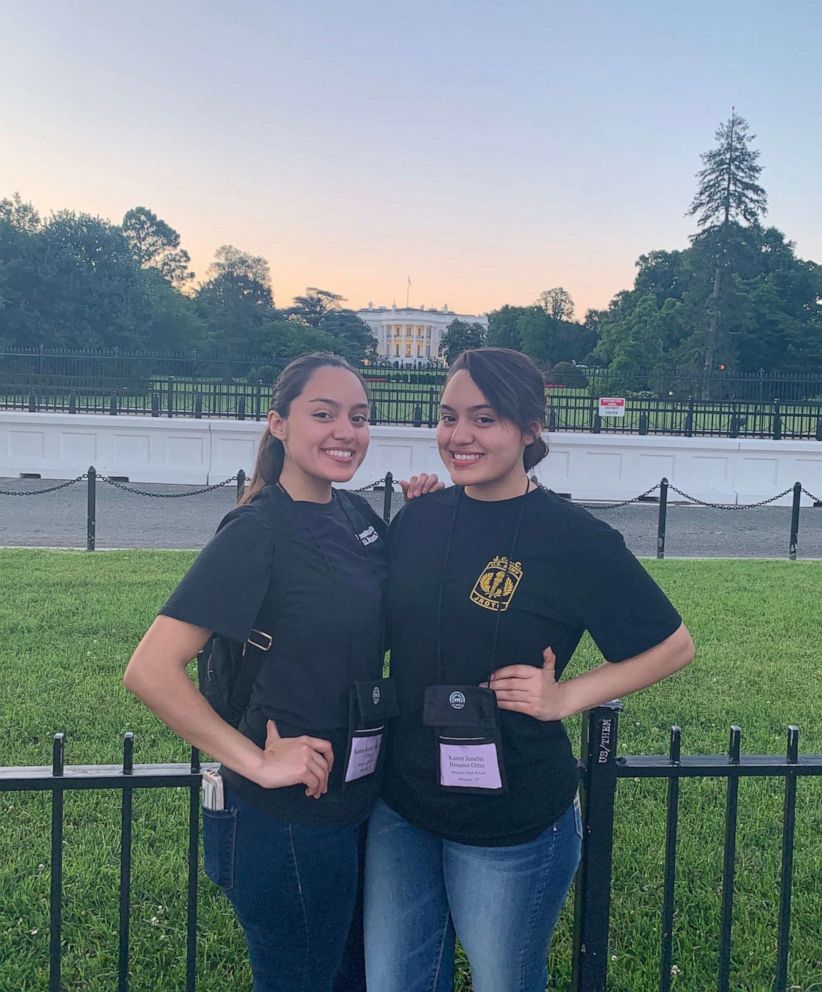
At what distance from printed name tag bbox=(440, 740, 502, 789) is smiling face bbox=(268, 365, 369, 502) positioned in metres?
0.67

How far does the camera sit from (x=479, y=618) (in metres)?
2.04

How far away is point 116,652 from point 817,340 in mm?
55129

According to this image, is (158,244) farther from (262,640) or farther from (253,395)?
(262,640)

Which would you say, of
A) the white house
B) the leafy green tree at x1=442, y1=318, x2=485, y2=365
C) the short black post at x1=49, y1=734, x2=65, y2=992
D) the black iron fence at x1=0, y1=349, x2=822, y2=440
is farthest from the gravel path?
the white house

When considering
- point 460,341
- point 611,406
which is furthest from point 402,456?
point 460,341

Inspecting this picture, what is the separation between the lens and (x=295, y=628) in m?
1.97

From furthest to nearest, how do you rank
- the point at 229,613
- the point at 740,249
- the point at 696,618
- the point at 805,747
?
the point at 740,249
the point at 696,618
the point at 805,747
the point at 229,613

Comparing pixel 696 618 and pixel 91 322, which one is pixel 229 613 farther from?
pixel 91 322

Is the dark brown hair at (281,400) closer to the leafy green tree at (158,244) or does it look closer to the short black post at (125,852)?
the short black post at (125,852)

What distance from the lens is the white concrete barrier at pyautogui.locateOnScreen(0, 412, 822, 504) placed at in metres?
18.7

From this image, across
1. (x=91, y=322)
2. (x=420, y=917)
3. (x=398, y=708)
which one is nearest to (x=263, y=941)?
(x=420, y=917)

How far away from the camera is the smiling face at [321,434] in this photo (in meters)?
2.20

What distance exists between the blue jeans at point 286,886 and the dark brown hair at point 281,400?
0.74 meters

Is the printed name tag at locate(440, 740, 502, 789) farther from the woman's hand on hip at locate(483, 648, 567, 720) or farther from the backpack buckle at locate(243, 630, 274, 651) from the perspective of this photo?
the backpack buckle at locate(243, 630, 274, 651)
